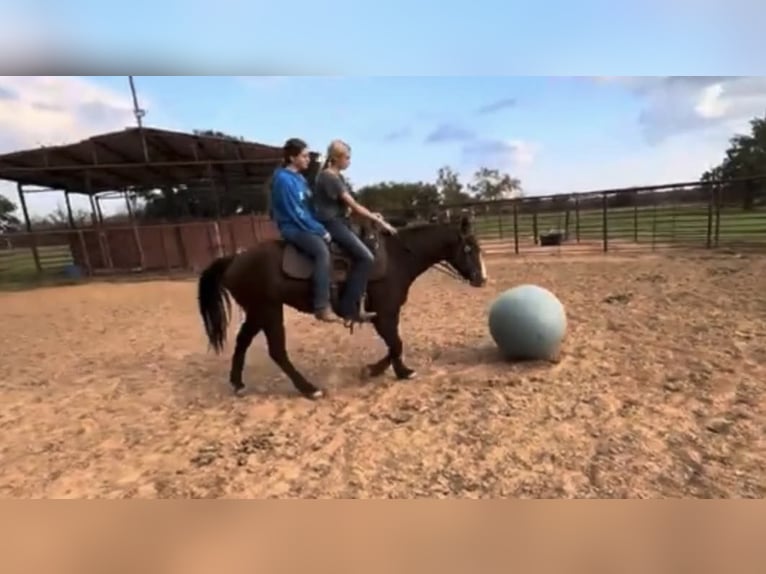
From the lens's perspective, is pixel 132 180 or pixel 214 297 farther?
pixel 132 180

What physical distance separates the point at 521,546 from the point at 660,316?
4521mm

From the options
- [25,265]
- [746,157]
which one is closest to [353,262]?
[25,265]

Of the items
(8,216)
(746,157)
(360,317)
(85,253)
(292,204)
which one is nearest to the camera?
(292,204)

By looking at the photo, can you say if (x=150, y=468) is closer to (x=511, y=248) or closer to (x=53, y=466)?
(x=53, y=466)

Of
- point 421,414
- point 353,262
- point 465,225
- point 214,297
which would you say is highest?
point 465,225

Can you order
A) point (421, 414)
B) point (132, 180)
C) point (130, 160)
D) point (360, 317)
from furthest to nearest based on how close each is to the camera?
point (132, 180) → point (130, 160) → point (360, 317) → point (421, 414)

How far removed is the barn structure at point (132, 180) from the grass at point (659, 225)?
272 inches

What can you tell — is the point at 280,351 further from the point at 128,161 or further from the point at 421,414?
the point at 128,161

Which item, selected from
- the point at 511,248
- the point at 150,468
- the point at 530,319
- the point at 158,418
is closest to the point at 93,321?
the point at 158,418

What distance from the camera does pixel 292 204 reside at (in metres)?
4.09

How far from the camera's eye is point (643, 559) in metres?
2.19

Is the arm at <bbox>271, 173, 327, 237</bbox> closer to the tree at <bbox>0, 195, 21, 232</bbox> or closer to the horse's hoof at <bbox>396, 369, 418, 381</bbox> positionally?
the horse's hoof at <bbox>396, 369, 418, 381</bbox>

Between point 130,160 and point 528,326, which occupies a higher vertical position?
point 130,160

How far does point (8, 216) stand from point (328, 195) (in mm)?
22166
